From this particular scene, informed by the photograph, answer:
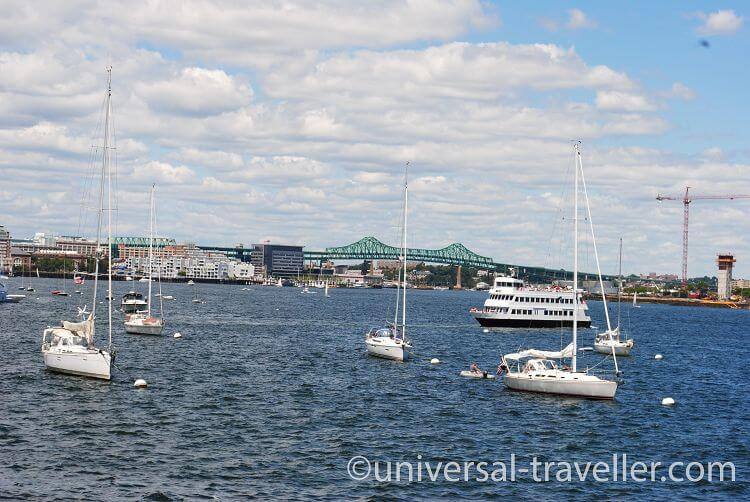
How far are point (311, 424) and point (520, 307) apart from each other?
87.3 m

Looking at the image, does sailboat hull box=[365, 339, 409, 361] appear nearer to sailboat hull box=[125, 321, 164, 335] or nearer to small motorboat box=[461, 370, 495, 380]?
small motorboat box=[461, 370, 495, 380]

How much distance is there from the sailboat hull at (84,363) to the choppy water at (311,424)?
893 millimetres

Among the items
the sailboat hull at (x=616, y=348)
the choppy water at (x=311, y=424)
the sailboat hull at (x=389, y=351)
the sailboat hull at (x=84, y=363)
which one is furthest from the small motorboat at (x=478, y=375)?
the sailboat hull at (x=616, y=348)

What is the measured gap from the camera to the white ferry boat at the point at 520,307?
135m

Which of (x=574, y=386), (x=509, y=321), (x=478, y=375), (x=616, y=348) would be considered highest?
(x=509, y=321)

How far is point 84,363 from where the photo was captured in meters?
62.0

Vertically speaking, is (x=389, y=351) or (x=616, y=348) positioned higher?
(x=389, y=351)

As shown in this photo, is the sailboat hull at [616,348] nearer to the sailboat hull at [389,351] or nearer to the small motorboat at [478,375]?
the sailboat hull at [389,351]

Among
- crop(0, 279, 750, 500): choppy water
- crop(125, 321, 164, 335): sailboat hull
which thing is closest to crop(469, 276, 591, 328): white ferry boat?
crop(0, 279, 750, 500): choppy water

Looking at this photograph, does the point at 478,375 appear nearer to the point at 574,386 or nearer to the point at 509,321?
the point at 574,386

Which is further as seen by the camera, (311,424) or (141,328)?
(141,328)

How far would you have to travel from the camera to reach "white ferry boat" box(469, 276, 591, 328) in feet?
443

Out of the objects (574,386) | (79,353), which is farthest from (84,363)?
(574,386)

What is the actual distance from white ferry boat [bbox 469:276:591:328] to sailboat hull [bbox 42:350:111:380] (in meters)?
79.8
